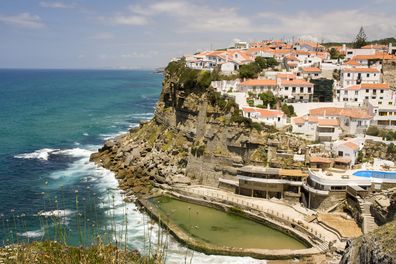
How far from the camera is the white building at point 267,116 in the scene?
1602 inches

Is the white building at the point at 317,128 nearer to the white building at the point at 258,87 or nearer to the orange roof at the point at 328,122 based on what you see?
the orange roof at the point at 328,122

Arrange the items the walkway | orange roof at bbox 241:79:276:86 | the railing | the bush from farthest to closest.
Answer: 1. orange roof at bbox 241:79:276:86
2. the bush
3. the railing
4. the walkway

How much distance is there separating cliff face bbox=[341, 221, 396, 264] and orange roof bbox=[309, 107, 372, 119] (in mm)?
36283

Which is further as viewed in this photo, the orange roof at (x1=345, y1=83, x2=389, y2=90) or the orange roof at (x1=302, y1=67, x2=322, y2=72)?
the orange roof at (x1=302, y1=67, x2=322, y2=72)

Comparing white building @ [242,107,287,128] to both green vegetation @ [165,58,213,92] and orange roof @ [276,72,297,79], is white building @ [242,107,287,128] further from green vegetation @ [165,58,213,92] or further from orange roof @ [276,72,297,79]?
orange roof @ [276,72,297,79]

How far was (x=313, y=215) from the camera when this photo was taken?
32.1 meters

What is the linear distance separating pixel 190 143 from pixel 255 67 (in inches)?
605

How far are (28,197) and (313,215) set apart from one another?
2582 centimetres

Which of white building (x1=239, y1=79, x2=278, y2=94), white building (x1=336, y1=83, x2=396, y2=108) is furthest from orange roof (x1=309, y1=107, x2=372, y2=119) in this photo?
white building (x1=239, y1=79, x2=278, y2=94)

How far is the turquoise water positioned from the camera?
30828 mm

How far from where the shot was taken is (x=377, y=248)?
6871 mm

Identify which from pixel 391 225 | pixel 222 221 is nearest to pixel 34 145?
pixel 222 221

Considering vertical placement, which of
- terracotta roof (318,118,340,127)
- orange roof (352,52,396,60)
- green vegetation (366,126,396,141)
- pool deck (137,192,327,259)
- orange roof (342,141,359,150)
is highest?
orange roof (352,52,396,60)

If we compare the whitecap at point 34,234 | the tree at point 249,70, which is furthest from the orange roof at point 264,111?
the whitecap at point 34,234
